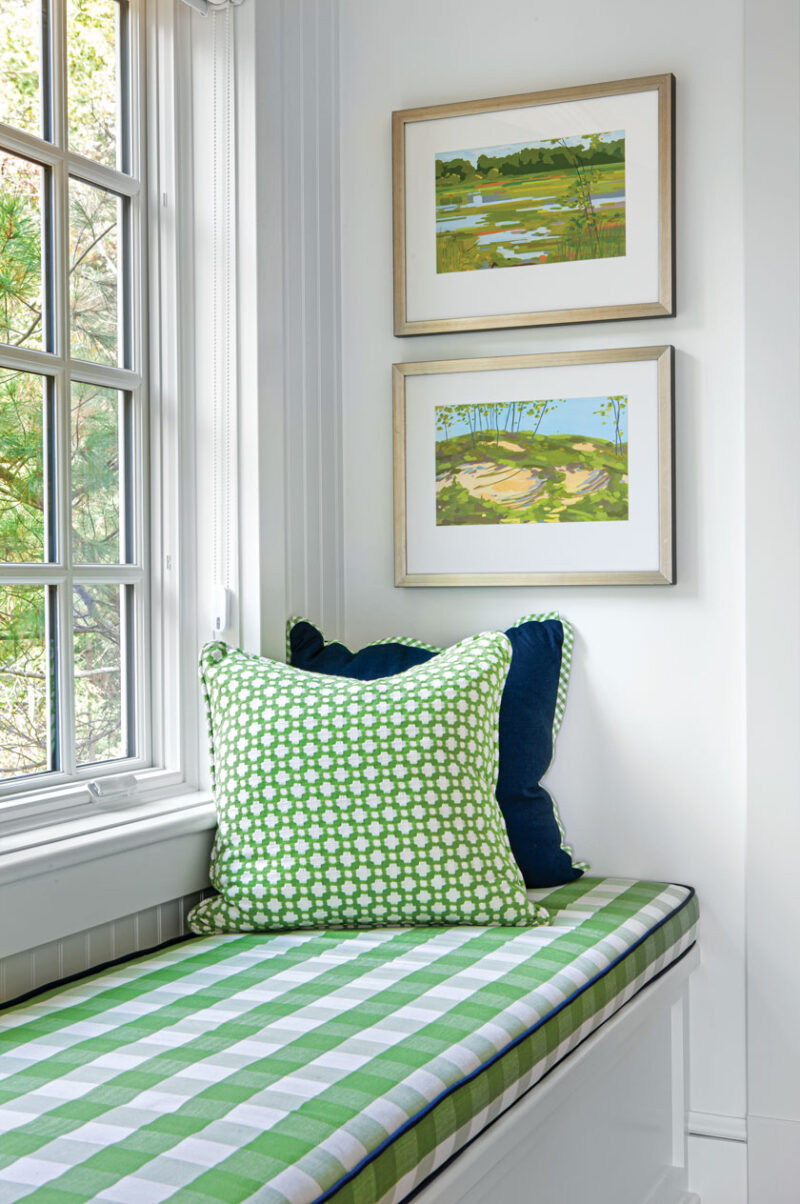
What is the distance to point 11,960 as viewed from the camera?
1501mm

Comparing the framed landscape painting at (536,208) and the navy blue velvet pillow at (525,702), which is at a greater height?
the framed landscape painting at (536,208)

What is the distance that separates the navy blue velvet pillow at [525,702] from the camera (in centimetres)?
201

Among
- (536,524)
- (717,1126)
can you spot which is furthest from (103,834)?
(717,1126)

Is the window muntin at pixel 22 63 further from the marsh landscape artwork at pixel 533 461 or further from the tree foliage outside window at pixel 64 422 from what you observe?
the marsh landscape artwork at pixel 533 461

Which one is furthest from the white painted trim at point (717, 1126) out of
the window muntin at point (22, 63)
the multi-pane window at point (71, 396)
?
the window muntin at point (22, 63)

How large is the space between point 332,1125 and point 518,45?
6.13 feet

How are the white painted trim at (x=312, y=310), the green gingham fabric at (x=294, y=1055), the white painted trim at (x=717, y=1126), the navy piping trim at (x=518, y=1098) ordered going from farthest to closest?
the white painted trim at (x=312, y=310)
the white painted trim at (x=717, y=1126)
the navy piping trim at (x=518, y=1098)
the green gingham fabric at (x=294, y=1055)

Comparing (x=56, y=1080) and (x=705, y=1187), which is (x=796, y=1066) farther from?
(x=56, y=1080)

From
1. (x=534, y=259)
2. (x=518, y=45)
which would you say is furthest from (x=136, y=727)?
(x=518, y=45)

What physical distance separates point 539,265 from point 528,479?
14.9 inches

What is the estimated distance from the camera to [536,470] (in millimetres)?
2154

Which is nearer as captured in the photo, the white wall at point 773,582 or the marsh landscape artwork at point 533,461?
the white wall at point 773,582

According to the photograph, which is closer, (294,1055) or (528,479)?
(294,1055)

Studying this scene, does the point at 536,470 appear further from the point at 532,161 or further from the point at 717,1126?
the point at 717,1126
